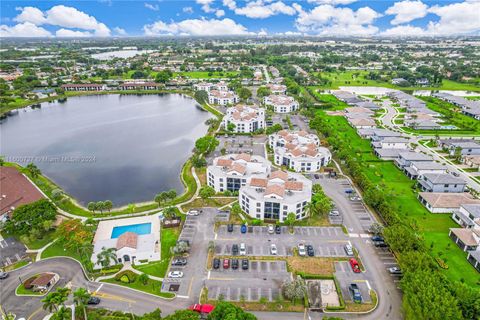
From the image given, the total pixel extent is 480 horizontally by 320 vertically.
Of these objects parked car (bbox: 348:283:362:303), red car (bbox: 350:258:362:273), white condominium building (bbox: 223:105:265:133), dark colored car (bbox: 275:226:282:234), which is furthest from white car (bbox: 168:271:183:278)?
white condominium building (bbox: 223:105:265:133)

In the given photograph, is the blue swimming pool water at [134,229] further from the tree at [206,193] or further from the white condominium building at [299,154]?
the white condominium building at [299,154]

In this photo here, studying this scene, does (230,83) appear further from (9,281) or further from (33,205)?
(9,281)

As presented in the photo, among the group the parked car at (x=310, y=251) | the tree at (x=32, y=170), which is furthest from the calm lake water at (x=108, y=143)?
the parked car at (x=310, y=251)

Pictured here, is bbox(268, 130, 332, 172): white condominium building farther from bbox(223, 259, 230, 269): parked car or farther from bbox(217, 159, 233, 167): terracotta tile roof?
bbox(223, 259, 230, 269): parked car

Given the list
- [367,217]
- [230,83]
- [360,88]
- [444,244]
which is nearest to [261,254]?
[367,217]

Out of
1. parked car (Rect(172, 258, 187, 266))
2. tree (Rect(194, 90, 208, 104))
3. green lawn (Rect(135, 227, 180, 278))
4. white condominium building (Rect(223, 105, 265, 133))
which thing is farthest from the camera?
tree (Rect(194, 90, 208, 104))

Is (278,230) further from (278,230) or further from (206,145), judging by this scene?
(206,145)

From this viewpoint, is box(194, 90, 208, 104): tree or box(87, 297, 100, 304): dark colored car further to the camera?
box(194, 90, 208, 104): tree
